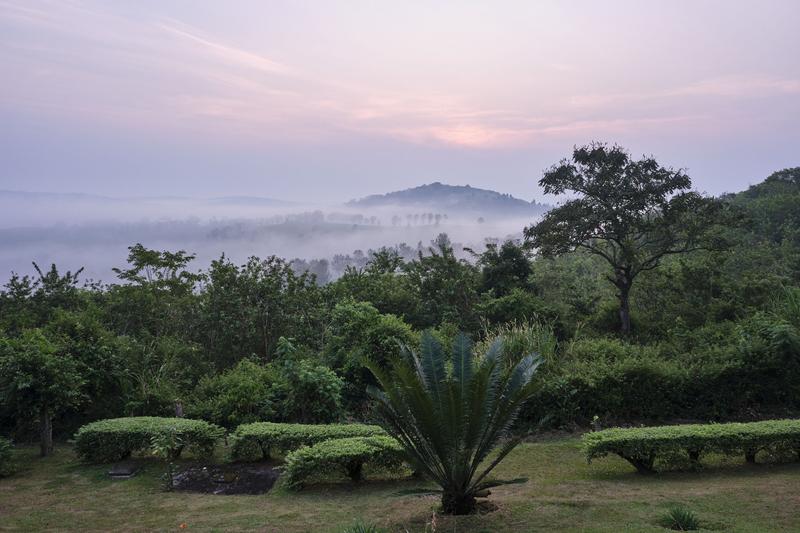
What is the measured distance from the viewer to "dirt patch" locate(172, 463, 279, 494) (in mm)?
7801

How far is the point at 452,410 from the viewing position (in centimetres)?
586

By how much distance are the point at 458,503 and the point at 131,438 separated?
6.04 metres

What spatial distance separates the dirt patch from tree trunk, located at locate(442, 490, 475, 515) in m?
3.01

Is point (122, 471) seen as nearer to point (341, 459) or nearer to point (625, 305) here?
point (341, 459)

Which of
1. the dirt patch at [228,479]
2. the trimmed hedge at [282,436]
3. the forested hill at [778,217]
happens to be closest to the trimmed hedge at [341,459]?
the dirt patch at [228,479]

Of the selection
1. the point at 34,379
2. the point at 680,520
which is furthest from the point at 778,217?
the point at 34,379

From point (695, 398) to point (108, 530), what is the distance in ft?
32.1

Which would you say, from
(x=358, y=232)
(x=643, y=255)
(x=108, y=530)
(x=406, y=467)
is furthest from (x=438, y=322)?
(x=358, y=232)

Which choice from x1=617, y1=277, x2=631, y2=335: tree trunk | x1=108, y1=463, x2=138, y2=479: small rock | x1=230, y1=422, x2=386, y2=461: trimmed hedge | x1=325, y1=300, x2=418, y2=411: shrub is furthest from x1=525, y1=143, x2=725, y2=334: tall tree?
x1=108, y1=463, x2=138, y2=479: small rock

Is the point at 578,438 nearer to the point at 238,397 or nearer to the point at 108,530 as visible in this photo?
the point at 238,397

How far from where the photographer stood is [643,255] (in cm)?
1555

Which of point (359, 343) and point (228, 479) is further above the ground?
point (359, 343)

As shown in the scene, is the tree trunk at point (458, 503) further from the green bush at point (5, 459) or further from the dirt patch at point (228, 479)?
the green bush at point (5, 459)

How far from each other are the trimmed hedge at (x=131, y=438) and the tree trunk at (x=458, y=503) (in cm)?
466
